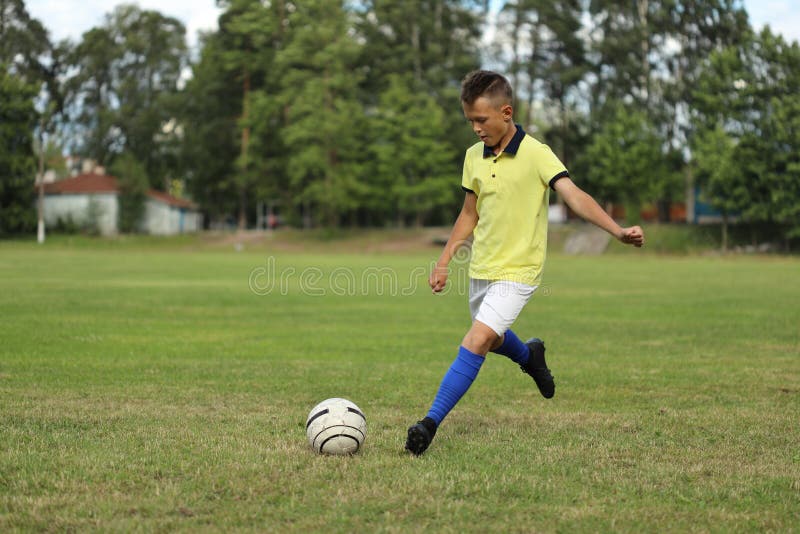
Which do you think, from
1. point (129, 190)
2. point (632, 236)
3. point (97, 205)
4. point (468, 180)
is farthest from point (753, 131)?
point (632, 236)

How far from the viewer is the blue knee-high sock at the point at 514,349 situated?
6566 mm

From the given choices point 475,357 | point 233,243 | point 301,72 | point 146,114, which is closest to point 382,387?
point 475,357

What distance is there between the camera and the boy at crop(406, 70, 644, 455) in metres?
5.81

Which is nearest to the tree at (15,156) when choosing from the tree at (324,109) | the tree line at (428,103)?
the tree line at (428,103)

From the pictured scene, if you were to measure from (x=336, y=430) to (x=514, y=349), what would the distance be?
5.73ft

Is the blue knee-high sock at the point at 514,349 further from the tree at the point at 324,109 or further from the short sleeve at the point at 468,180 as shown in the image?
the tree at the point at 324,109

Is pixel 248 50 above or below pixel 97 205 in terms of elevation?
above

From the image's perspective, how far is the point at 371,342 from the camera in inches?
491

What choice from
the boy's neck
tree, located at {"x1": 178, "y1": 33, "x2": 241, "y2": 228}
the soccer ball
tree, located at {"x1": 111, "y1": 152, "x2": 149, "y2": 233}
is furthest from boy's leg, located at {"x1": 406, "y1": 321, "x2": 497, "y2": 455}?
tree, located at {"x1": 178, "y1": 33, "x2": 241, "y2": 228}

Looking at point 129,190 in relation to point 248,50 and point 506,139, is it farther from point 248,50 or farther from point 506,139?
point 506,139

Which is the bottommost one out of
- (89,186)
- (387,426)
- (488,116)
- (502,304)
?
(387,426)

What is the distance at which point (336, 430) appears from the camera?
18.1ft

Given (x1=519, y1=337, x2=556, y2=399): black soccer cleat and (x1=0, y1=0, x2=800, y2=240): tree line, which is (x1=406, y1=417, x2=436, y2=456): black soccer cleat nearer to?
(x1=519, y1=337, x2=556, y2=399): black soccer cleat

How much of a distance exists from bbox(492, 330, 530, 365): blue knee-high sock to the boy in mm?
517
